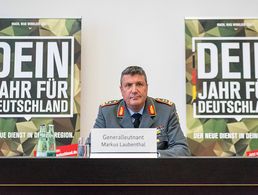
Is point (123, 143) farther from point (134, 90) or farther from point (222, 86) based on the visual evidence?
point (222, 86)

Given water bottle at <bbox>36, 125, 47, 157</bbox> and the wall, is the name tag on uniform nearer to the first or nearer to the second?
water bottle at <bbox>36, 125, 47, 157</bbox>

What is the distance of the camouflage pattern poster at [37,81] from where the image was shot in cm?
347

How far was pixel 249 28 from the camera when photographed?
11.8 ft

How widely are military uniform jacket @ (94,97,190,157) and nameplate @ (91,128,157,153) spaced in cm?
79

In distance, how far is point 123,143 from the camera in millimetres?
1624

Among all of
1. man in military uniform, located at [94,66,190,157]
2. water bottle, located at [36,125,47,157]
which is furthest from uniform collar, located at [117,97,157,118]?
water bottle, located at [36,125,47,157]

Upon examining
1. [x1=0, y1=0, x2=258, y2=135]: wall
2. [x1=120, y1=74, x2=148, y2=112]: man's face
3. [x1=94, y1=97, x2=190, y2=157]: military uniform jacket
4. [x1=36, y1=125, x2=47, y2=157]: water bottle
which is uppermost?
[x1=0, y1=0, x2=258, y2=135]: wall

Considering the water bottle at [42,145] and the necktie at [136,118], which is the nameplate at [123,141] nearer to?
the water bottle at [42,145]

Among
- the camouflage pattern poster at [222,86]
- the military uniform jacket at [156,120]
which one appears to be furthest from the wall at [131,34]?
the military uniform jacket at [156,120]

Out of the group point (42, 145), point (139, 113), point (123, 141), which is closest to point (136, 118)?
point (139, 113)

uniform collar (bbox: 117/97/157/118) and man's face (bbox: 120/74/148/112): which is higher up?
man's face (bbox: 120/74/148/112)

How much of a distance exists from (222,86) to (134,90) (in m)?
1.22

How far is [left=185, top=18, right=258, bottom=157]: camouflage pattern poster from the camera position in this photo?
3.50m
